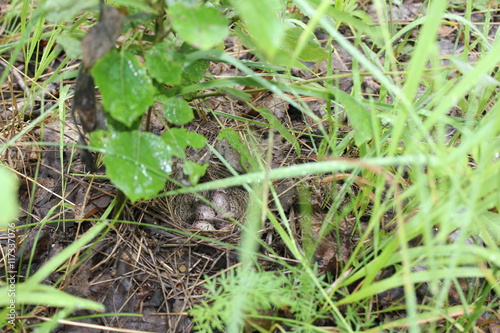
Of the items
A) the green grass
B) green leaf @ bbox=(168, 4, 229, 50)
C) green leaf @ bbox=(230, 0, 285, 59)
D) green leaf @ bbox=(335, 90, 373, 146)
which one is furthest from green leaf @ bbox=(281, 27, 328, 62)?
green leaf @ bbox=(230, 0, 285, 59)

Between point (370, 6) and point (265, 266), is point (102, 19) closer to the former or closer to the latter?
point (265, 266)

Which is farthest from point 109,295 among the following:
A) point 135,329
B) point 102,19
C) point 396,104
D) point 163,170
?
point 396,104

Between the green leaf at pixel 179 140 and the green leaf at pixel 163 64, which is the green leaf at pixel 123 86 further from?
the green leaf at pixel 179 140

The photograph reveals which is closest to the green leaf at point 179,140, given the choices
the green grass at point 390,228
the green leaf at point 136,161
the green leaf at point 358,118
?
the green leaf at point 136,161

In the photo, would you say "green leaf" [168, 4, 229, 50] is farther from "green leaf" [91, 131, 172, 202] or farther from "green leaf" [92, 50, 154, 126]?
"green leaf" [91, 131, 172, 202]

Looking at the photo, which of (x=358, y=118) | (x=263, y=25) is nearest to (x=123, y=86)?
(x=263, y=25)

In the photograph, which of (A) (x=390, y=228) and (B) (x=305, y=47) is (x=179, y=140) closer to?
(B) (x=305, y=47)
